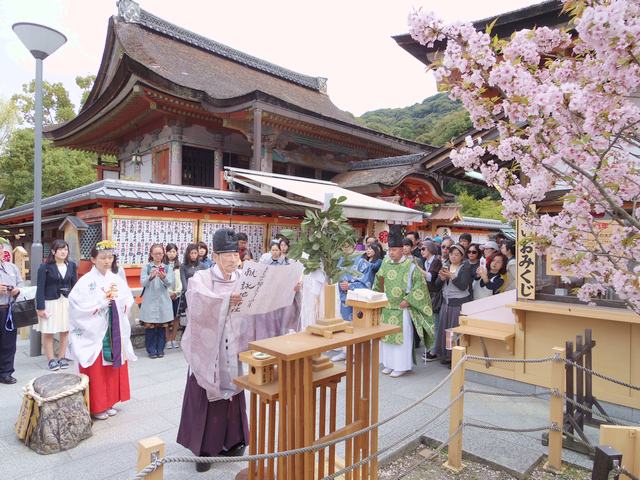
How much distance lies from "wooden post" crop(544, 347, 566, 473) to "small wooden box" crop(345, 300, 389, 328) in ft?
5.99

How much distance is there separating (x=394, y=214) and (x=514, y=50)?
22.1 feet

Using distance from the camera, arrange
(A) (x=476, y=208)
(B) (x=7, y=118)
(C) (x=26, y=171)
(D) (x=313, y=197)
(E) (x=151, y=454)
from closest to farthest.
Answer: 1. (E) (x=151, y=454)
2. (D) (x=313, y=197)
3. (C) (x=26, y=171)
4. (B) (x=7, y=118)
5. (A) (x=476, y=208)

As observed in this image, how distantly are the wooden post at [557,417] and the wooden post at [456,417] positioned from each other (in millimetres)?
777

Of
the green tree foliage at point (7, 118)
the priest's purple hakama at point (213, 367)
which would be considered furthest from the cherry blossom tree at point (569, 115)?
the green tree foliage at point (7, 118)

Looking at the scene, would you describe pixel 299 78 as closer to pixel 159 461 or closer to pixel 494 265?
pixel 494 265

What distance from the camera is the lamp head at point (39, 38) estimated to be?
5.73 meters

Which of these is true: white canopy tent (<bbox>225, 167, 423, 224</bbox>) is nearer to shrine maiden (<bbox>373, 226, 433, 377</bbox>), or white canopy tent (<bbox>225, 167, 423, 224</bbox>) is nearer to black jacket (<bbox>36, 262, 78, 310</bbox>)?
shrine maiden (<bbox>373, 226, 433, 377</bbox>)

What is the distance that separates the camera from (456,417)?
342 cm

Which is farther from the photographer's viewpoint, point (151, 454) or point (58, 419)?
point (58, 419)

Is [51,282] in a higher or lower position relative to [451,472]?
higher

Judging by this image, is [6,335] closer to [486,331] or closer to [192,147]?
[486,331]

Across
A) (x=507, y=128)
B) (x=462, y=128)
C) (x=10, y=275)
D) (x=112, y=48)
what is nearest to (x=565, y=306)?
(x=507, y=128)

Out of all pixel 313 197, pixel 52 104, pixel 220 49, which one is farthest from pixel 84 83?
pixel 313 197

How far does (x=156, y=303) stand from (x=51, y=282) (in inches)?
57.7
